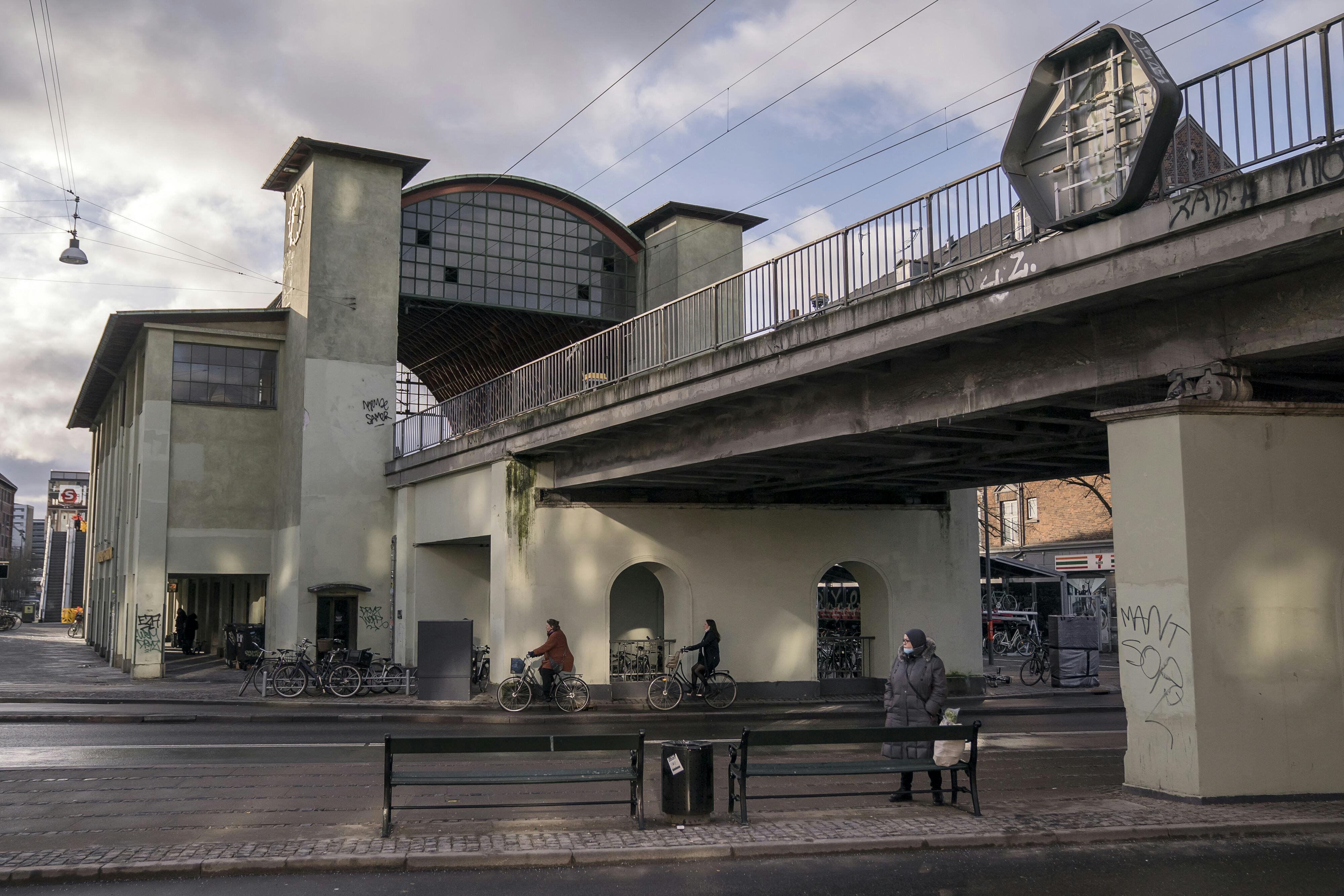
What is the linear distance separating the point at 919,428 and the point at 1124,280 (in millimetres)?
4529

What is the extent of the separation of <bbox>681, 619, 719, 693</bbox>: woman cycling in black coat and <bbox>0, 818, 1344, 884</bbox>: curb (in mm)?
13300

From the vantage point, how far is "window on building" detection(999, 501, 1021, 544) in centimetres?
5403

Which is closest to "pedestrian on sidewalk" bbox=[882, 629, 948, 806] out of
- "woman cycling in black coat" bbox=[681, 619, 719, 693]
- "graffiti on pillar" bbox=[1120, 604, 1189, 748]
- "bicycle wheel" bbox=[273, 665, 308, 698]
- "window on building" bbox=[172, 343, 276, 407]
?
"graffiti on pillar" bbox=[1120, 604, 1189, 748]

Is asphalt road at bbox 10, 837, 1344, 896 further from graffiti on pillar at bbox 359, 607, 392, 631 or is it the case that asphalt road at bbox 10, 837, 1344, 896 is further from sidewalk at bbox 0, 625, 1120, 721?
graffiti on pillar at bbox 359, 607, 392, 631

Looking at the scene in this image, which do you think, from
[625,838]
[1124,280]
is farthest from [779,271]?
[625,838]

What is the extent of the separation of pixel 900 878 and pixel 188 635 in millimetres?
38781

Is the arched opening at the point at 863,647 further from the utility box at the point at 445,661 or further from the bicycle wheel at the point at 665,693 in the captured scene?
the utility box at the point at 445,661

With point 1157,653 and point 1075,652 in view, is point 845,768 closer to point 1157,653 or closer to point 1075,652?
point 1157,653

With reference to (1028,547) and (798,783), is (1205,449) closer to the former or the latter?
(798,783)

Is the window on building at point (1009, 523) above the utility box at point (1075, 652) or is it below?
above

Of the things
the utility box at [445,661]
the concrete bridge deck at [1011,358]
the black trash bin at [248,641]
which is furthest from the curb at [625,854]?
the black trash bin at [248,641]

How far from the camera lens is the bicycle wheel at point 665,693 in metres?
22.0

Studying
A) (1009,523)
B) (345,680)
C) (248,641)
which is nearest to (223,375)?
(248,641)

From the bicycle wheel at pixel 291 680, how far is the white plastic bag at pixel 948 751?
17.2 metres
